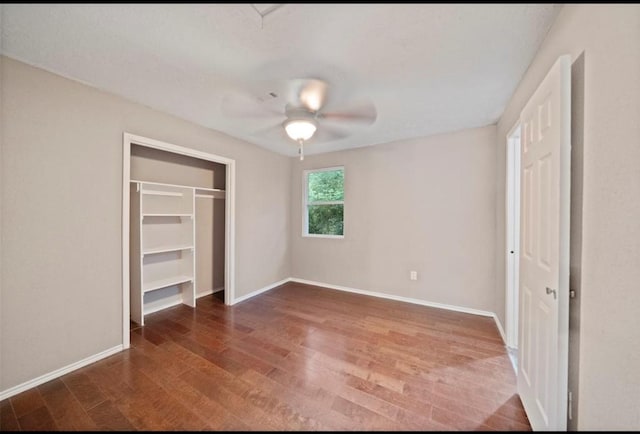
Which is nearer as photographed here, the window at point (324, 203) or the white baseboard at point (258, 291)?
the white baseboard at point (258, 291)

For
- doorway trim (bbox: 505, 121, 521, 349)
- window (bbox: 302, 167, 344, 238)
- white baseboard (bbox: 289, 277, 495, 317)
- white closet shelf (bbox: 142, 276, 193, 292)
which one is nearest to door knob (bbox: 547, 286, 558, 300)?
doorway trim (bbox: 505, 121, 521, 349)

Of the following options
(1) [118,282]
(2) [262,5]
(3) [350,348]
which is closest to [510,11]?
(2) [262,5]

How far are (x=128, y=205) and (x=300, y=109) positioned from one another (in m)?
1.81

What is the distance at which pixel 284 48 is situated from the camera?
4.57 ft

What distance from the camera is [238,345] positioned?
214cm

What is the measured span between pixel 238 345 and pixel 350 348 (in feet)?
3.50

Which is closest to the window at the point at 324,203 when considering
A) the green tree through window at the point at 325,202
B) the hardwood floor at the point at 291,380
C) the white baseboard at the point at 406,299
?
the green tree through window at the point at 325,202

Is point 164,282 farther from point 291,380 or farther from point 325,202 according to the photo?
point 325,202

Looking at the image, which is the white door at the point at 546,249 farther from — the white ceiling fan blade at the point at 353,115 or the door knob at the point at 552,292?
the white ceiling fan blade at the point at 353,115

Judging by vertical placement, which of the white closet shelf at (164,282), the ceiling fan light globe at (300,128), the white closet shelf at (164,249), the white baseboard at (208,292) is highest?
the ceiling fan light globe at (300,128)

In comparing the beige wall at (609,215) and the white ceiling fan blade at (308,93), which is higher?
the white ceiling fan blade at (308,93)

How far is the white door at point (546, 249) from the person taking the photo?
99 cm

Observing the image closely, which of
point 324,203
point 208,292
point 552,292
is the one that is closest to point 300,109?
point 552,292

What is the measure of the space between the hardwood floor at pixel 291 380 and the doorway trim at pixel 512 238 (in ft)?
0.80
